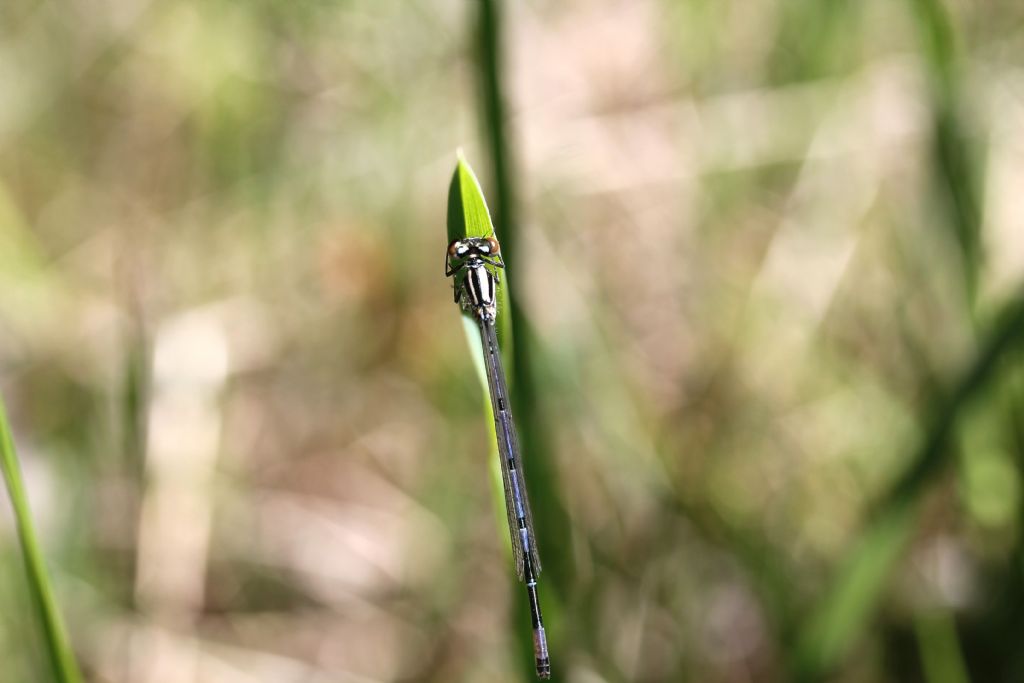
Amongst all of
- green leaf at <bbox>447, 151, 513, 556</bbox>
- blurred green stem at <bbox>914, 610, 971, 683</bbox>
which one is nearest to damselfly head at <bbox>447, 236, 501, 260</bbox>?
green leaf at <bbox>447, 151, 513, 556</bbox>

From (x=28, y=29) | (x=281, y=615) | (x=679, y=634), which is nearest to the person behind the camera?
(x=679, y=634)

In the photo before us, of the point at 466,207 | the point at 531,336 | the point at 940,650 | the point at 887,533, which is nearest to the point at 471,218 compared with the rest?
the point at 466,207

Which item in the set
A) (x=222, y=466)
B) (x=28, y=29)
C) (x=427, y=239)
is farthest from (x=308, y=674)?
(x=28, y=29)

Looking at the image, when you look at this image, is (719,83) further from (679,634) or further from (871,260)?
(679,634)

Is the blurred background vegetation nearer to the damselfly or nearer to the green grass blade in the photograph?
the damselfly

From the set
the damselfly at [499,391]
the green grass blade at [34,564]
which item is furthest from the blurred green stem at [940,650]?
the green grass blade at [34,564]

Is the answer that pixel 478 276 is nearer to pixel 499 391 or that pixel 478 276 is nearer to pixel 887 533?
pixel 499 391

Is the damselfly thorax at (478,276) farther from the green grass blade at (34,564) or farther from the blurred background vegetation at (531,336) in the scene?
the green grass blade at (34,564)
